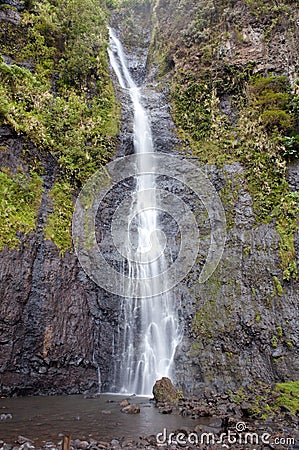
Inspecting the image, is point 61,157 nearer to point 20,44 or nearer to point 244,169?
point 20,44

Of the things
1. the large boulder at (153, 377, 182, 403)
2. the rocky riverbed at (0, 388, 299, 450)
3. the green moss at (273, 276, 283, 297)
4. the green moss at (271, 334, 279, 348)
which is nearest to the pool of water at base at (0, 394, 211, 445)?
the rocky riverbed at (0, 388, 299, 450)

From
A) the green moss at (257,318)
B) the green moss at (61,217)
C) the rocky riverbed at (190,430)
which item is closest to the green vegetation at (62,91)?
the green moss at (61,217)

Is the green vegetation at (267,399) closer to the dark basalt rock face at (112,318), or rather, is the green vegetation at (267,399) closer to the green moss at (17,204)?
the dark basalt rock face at (112,318)

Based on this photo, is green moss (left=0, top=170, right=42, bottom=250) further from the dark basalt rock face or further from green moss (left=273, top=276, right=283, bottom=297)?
green moss (left=273, top=276, right=283, bottom=297)

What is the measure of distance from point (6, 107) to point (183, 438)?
9.90 meters

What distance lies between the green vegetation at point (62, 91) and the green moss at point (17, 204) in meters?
0.63

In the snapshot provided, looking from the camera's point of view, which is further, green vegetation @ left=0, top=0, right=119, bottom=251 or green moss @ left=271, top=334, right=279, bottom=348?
green vegetation @ left=0, top=0, right=119, bottom=251

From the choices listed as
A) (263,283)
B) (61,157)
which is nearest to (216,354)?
(263,283)

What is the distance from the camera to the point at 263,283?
10242 millimetres

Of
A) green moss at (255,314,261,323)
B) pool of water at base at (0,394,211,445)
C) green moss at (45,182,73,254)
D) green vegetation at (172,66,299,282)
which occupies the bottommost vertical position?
pool of water at base at (0,394,211,445)

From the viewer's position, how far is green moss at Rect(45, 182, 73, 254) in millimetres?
10586

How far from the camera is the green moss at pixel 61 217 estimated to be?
417 inches

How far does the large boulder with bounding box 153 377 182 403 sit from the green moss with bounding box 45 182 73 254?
4.62 metres

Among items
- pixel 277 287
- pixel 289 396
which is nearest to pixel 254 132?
pixel 277 287
